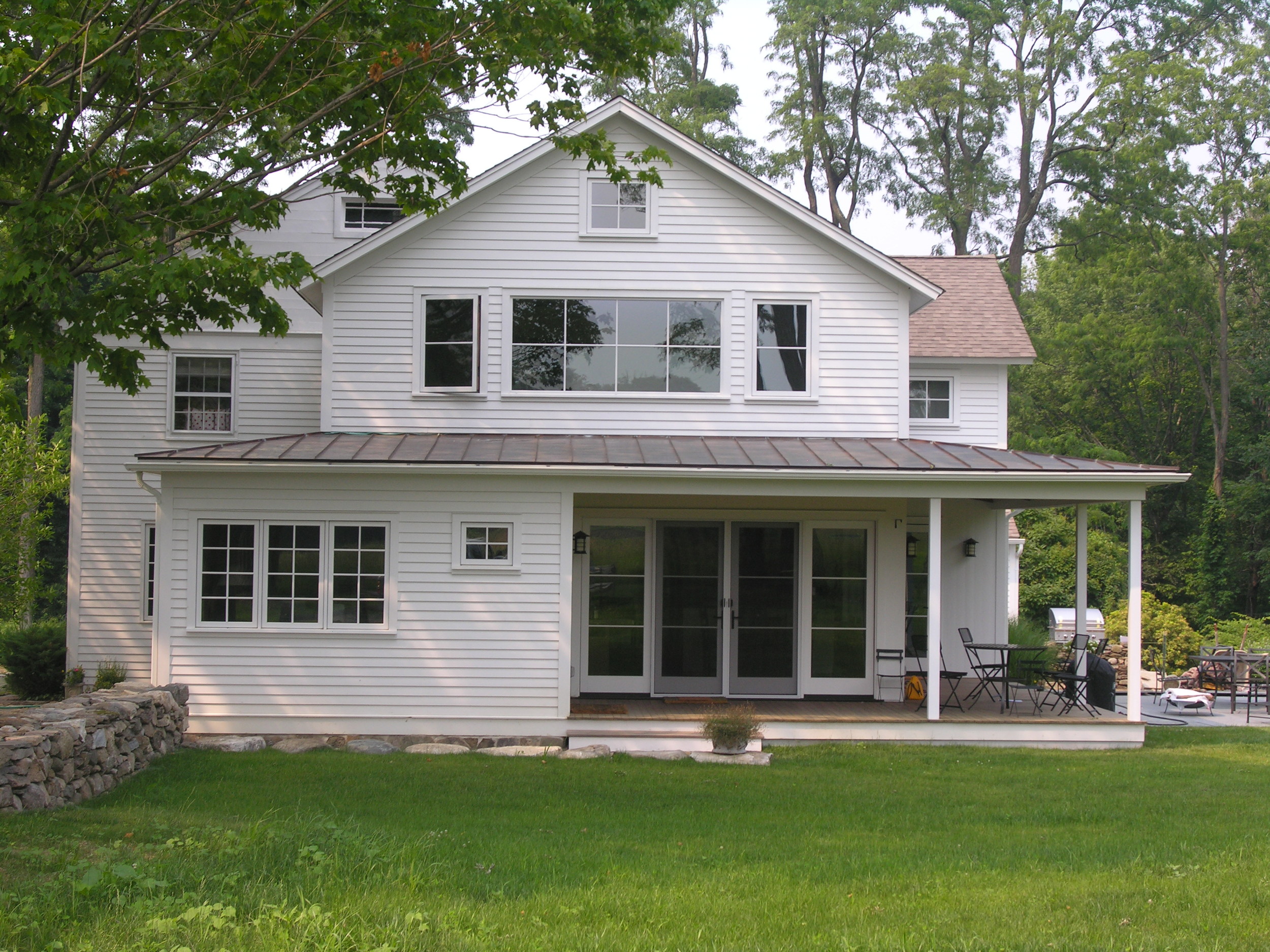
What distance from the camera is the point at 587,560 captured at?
1435 cm

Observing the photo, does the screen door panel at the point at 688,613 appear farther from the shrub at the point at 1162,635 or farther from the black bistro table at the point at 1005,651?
the shrub at the point at 1162,635

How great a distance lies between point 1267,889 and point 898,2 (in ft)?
106

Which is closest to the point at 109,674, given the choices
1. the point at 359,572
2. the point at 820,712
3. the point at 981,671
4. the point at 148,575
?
the point at 148,575

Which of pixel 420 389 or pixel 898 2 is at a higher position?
pixel 898 2

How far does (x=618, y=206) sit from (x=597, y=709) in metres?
6.47

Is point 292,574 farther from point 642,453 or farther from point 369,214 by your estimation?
point 369,214

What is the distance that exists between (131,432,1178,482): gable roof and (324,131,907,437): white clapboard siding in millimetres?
303

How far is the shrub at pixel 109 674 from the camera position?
52.4 ft

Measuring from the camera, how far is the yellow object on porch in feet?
47.1

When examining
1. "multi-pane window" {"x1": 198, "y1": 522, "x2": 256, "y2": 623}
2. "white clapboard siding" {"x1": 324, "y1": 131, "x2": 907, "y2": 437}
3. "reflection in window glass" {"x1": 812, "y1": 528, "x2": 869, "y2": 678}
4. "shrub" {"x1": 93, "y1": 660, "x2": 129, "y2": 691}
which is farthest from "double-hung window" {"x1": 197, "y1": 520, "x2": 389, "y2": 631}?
"reflection in window glass" {"x1": 812, "y1": 528, "x2": 869, "y2": 678}

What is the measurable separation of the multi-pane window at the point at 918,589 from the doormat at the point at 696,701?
357 centimetres

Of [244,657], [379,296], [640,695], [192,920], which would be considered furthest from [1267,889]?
[379,296]

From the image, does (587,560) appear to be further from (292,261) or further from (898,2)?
(898,2)

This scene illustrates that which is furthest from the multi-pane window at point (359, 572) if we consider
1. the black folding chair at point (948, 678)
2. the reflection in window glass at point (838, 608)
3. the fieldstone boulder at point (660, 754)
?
the black folding chair at point (948, 678)
